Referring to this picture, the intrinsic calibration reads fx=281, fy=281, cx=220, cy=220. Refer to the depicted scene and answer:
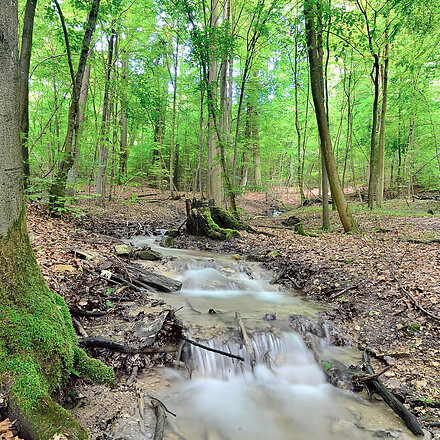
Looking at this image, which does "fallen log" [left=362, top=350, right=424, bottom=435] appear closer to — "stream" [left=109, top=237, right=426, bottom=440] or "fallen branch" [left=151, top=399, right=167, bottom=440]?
"stream" [left=109, top=237, right=426, bottom=440]

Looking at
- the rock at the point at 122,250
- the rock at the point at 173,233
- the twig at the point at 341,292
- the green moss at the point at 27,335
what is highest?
the green moss at the point at 27,335

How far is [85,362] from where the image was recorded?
2693 mm

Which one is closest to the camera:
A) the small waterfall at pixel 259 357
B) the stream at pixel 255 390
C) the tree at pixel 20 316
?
the tree at pixel 20 316

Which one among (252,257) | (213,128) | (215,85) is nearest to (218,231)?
(252,257)

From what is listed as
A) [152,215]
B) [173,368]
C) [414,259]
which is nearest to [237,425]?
[173,368]

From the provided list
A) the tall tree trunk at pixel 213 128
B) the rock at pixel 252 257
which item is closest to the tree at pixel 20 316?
the rock at pixel 252 257

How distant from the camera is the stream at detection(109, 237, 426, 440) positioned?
9.82 feet

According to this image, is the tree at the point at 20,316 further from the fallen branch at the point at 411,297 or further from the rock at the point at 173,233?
the rock at the point at 173,233

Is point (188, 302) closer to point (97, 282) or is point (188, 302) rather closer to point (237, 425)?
point (97, 282)

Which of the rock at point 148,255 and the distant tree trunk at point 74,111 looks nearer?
the rock at point 148,255

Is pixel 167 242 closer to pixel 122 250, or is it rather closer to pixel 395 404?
pixel 122 250

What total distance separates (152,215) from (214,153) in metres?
4.93

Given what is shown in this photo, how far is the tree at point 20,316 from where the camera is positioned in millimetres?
1889

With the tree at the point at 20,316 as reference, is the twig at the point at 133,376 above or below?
below
